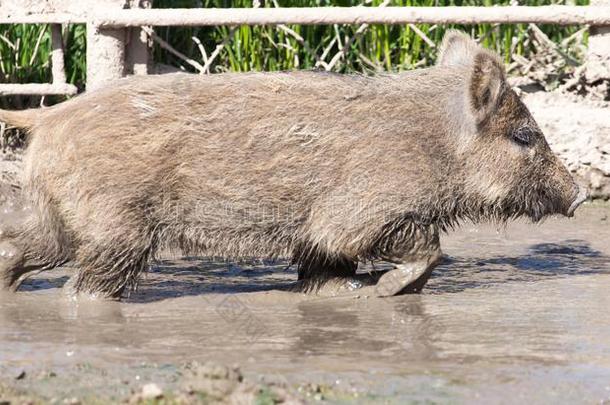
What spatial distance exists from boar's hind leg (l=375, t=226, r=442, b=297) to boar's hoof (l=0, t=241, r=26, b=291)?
2.03 metres

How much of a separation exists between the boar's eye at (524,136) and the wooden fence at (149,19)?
7.59 ft

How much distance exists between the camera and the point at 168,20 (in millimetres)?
9750

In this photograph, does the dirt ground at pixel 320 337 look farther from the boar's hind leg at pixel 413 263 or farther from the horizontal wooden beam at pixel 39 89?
the horizontal wooden beam at pixel 39 89

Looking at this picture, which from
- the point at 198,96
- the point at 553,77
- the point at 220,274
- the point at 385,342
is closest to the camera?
the point at 385,342

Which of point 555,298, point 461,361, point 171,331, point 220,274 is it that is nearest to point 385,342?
point 461,361

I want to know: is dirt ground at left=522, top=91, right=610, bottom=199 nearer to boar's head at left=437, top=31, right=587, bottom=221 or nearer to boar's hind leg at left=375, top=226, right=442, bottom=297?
boar's head at left=437, top=31, right=587, bottom=221

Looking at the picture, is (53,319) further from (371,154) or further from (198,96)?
(371,154)

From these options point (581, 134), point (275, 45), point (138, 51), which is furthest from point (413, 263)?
point (275, 45)

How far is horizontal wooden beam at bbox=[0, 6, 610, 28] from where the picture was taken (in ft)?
31.5

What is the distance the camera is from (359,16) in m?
9.60

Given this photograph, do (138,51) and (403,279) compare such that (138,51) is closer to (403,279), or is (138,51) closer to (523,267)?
(523,267)

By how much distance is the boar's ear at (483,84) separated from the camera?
718 cm

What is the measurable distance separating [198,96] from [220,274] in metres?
1.43

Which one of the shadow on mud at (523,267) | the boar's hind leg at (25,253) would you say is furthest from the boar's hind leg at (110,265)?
the shadow on mud at (523,267)
